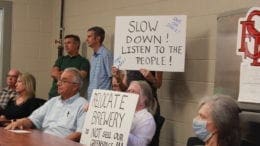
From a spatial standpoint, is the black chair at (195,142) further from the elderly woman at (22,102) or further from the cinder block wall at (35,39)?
the cinder block wall at (35,39)

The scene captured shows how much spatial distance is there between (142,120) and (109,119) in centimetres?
22

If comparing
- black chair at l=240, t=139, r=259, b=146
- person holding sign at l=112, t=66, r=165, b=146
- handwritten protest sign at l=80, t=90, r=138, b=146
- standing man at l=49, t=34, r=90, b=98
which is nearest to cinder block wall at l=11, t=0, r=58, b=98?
standing man at l=49, t=34, r=90, b=98

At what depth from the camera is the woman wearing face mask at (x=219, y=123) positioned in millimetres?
2307

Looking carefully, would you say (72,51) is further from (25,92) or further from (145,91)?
(145,91)

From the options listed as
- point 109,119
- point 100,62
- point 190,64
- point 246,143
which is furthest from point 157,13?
point 246,143

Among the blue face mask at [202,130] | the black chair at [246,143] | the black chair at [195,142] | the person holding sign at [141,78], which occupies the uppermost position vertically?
the person holding sign at [141,78]

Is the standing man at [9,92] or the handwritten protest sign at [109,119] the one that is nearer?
the handwritten protest sign at [109,119]

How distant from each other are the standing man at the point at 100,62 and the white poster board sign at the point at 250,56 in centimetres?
179

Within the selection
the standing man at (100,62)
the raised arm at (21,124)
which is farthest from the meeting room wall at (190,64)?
the raised arm at (21,124)

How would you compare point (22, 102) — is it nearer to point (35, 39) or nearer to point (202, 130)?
point (35, 39)

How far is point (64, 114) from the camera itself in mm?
3404

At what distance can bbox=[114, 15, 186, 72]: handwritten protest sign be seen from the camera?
3324mm

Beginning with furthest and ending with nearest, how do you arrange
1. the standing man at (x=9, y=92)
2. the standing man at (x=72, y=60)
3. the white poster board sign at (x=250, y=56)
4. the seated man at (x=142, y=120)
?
the standing man at (x=72, y=60)
the standing man at (x=9, y=92)
the seated man at (x=142, y=120)
the white poster board sign at (x=250, y=56)

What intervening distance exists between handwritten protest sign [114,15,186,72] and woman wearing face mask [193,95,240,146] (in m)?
0.93
